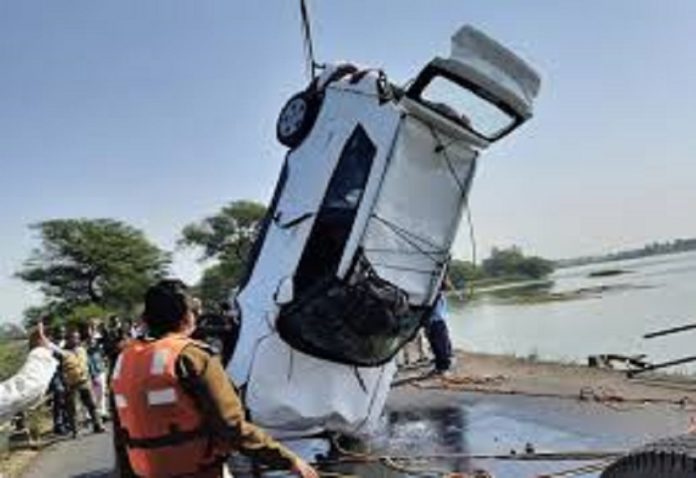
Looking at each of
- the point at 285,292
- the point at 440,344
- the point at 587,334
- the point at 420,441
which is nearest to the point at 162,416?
the point at 285,292

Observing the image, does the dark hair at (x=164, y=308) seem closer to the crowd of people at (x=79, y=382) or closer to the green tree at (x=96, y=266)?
the crowd of people at (x=79, y=382)

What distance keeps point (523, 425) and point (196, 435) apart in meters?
6.97

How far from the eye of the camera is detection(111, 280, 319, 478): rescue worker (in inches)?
155

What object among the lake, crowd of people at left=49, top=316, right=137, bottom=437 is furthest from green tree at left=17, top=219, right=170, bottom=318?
crowd of people at left=49, top=316, right=137, bottom=437

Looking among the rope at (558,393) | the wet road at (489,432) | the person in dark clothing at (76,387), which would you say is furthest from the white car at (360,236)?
the person in dark clothing at (76,387)

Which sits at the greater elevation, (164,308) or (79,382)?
(164,308)

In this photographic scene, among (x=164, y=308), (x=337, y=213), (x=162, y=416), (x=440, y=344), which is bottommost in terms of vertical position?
(x=162, y=416)

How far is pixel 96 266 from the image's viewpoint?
2506 inches

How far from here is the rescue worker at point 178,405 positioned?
3945 mm

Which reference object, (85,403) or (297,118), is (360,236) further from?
(85,403)

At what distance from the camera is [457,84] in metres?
8.62

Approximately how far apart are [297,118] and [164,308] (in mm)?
5580

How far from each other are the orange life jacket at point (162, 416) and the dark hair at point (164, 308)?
64 mm

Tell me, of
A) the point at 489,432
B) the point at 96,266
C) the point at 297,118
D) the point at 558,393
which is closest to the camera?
Answer: the point at 297,118
